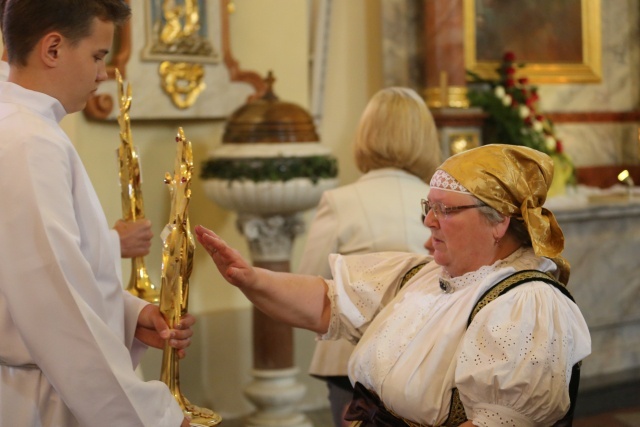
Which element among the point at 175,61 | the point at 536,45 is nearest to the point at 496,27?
the point at 536,45

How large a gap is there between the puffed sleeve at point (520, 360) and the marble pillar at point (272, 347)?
3055 millimetres

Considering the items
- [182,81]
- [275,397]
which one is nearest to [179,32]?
[182,81]

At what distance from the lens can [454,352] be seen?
2.51 m

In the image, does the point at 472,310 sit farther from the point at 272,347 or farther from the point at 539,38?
the point at 539,38

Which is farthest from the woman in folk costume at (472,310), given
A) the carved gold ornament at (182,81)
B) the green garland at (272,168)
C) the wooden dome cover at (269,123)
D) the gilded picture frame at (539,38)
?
the gilded picture frame at (539,38)

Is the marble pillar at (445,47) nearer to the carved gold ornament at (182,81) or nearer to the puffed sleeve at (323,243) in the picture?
the carved gold ornament at (182,81)

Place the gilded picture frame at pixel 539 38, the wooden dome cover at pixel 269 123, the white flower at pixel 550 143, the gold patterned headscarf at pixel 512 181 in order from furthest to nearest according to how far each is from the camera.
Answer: the gilded picture frame at pixel 539 38, the white flower at pixel 550 143, the wooden dome cover at pixel 269 123, the gold patterned headscarf at pixel 512 181

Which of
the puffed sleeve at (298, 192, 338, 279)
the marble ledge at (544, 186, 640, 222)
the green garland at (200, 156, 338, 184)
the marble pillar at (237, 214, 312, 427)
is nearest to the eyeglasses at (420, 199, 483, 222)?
the puffed sleeve at (298, 192, 338, 279)

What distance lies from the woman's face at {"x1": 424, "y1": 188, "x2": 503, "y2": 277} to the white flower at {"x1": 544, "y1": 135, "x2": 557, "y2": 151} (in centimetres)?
490

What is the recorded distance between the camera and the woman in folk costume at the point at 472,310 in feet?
7.81

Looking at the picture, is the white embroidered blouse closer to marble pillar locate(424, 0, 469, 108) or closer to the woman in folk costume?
the woman in folk costume

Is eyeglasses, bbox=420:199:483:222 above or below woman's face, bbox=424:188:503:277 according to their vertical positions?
above

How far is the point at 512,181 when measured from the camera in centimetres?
256

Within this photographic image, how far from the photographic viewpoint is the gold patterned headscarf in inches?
100
